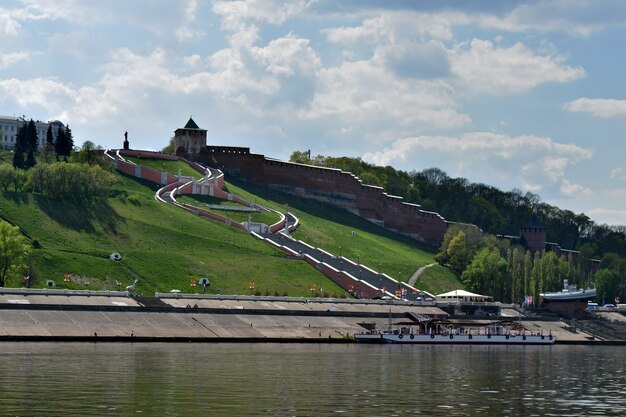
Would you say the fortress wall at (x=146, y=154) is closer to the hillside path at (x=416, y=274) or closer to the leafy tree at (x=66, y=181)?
the leafy tree at (x=66, y=181)

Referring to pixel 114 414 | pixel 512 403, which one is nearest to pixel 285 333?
pixel 512 403

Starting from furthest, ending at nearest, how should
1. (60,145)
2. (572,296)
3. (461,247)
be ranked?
(461,247) → (60,145) → (572,296)

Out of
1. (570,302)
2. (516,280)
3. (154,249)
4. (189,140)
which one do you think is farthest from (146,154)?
(570,302)

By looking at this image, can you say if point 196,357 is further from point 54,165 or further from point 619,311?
point 619,311

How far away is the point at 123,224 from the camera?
13738 centimetres

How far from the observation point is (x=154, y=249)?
130 m

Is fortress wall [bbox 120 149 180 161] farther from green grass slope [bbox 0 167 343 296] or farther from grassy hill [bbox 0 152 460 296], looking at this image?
green grass slope [bbox 0 167 343 296]

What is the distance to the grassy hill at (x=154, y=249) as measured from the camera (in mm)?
116500

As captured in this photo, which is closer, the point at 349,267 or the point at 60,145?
the point at 349,267

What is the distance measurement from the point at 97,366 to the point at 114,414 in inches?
733

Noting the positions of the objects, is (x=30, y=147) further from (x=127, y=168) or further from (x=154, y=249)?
(x=154, y=249)

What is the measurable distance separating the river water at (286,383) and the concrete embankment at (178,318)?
6.50 meters

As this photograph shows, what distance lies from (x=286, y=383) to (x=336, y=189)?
143m

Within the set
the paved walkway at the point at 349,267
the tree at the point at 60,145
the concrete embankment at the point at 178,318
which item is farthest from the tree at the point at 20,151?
the concrete embankment at the point at 178,318
